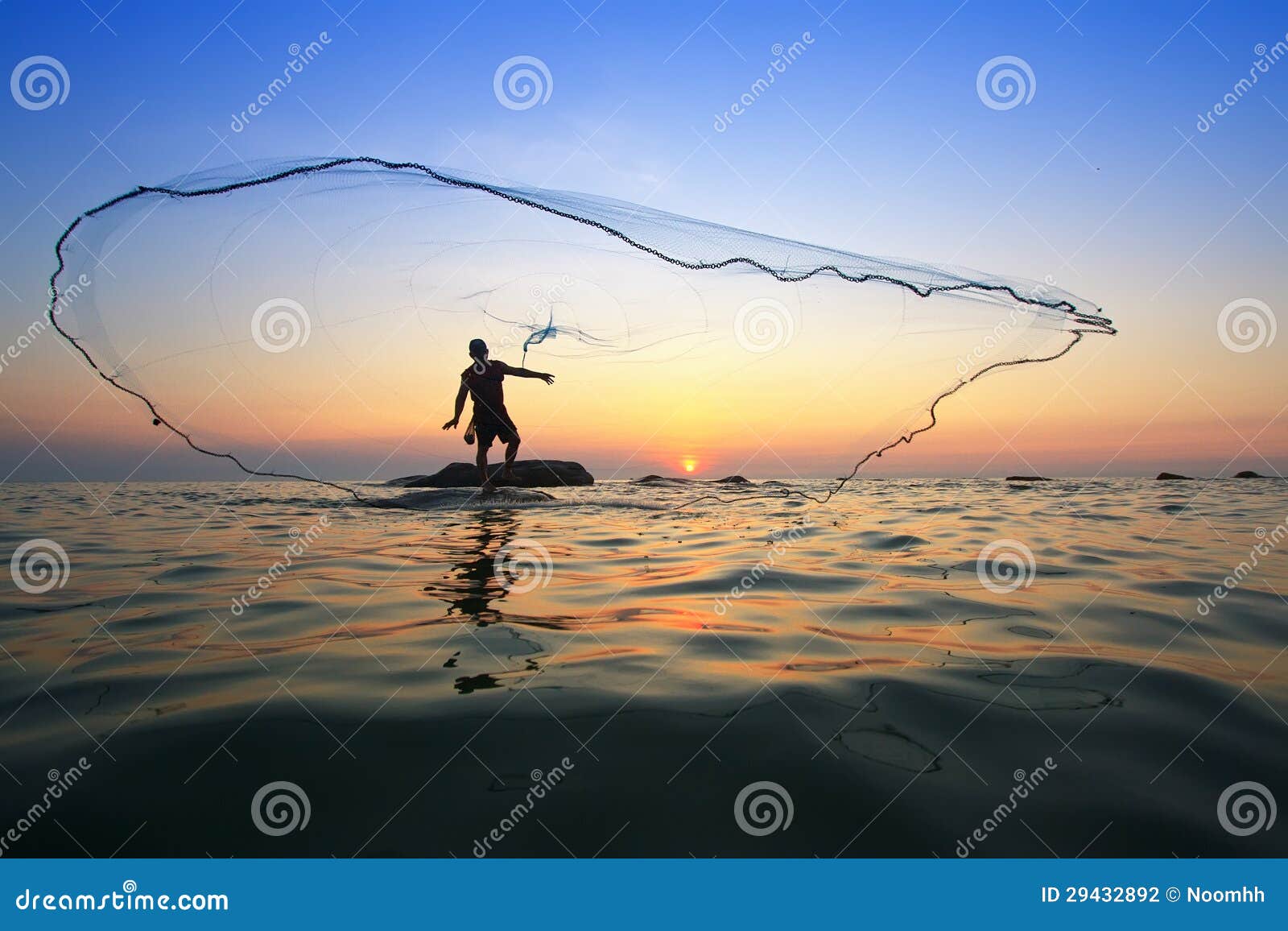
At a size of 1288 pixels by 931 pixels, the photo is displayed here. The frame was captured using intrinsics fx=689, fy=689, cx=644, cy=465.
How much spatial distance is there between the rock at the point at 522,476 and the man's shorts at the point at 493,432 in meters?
7.78

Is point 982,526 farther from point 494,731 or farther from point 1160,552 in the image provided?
point 494,731

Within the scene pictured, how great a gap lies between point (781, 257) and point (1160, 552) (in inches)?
231

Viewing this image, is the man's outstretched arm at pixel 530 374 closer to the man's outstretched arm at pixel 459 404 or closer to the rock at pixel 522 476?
the man's outstretched arm at pixel 459 404

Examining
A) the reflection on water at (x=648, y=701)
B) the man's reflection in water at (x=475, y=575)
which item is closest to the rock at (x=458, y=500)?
the man's reflection in water at (x=475, y=575)

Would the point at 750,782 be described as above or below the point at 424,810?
above

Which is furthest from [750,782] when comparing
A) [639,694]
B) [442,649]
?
[442,649]

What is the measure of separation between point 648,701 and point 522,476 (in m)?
25.6

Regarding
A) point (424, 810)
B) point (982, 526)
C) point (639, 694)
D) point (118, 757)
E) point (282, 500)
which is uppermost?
point (982, 526)

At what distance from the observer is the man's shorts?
15.7 meters

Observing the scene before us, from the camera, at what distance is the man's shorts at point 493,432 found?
15.7 metres

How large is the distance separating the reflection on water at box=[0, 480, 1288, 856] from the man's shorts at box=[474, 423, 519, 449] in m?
8.11

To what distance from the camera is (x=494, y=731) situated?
3195 millimetres

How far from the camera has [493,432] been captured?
1576 cm

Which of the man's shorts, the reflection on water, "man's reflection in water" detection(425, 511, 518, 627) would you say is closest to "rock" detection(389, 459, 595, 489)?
the man's shorts
